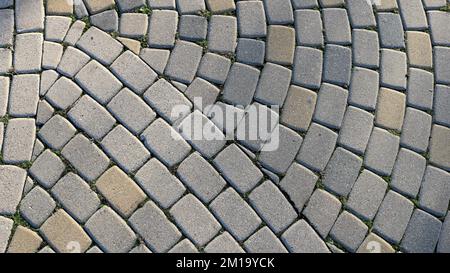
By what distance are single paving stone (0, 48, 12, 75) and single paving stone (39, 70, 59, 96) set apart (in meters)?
0.23

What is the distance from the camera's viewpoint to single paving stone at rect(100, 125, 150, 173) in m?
3.07

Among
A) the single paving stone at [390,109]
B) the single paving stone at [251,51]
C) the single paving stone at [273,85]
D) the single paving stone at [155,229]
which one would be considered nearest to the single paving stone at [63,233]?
the single paving stone at [155,229]

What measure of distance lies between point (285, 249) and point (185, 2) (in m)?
1.80

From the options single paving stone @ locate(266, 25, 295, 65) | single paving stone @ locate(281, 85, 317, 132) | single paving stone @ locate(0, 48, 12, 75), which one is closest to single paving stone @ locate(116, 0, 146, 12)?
single paving stone @ locate(0, 48, 12, 75)

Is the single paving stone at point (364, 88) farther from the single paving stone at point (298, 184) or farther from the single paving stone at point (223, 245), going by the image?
the single paving stone at point (223, 245)

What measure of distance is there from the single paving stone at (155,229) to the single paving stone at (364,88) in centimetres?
142

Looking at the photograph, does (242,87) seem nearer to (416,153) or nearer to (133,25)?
(133,25)

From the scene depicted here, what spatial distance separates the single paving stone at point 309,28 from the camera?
11.3 feet

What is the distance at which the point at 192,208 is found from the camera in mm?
3000

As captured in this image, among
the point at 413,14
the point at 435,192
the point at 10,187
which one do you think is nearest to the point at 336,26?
the point at 413,14

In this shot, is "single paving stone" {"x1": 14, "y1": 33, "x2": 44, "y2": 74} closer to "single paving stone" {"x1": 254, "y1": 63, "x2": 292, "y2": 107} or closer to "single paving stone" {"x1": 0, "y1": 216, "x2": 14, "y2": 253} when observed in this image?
"single paving stone" {"x1": 0, "y1": 216, "x2": 14, "y2": 253}

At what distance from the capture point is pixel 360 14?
354 cm

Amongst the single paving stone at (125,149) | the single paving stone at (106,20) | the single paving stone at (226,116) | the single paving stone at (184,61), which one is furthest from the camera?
the single paving stone at (106,20)

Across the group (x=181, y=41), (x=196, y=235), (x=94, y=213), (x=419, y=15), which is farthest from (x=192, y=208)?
(x=419, y=15)
